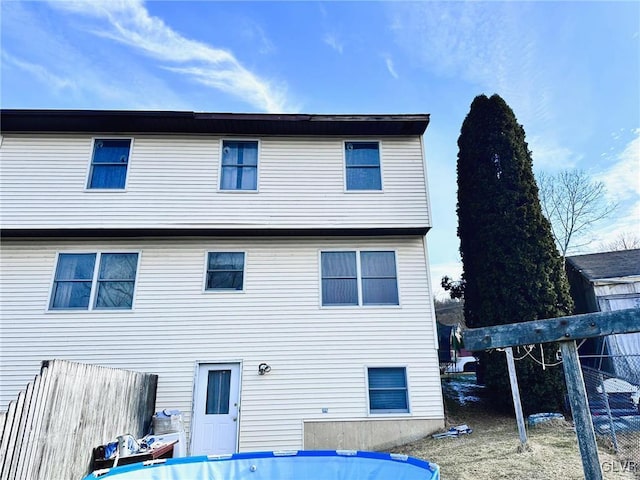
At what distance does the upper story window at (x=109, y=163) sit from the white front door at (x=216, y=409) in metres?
5.02

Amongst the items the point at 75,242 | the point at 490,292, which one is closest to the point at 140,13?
the point at 75,242

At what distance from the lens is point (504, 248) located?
29.6 ft

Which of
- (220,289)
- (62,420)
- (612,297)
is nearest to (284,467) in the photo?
(62,420)

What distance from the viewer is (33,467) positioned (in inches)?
134

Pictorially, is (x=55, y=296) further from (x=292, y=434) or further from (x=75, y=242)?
(x=292, y=434)

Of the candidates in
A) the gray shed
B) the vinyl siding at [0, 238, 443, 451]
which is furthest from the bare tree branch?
the vinyl siding at [0, 238, 443, 451]

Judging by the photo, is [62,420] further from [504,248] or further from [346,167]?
[504,248]

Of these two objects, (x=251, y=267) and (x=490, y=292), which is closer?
(x=251, y=267)

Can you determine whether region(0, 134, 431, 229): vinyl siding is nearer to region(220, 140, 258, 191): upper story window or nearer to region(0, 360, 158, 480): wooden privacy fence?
region(220, 140, 258, 191): upper story window

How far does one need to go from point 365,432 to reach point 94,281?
6973 mm

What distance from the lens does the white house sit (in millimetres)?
7273

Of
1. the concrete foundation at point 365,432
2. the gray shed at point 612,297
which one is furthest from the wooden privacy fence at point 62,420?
the gray shed at point 612,297

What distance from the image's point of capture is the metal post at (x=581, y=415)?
9.18ft

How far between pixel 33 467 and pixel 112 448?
5.10 ft
